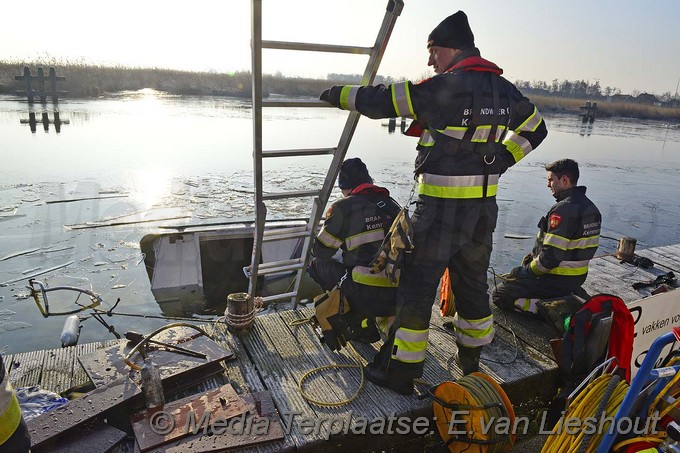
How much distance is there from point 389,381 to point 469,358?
607 mm

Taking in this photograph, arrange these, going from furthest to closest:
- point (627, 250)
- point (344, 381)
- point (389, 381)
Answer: point (627, 250)
point (344, 381)
point (389, 381)

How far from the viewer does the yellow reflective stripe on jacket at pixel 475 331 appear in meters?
3.00

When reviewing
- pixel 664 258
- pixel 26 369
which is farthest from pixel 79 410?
pixel 664 258

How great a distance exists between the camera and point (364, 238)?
3281 mm

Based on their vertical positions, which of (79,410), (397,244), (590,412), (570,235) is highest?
(397,244)

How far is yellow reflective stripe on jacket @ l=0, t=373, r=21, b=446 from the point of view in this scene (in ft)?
5.72

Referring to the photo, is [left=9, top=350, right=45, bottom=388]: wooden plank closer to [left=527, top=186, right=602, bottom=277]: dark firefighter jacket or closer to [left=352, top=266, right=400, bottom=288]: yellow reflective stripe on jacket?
[left=352, top=266, right=400, bottom=288]: yellow reflective stripe on jacket

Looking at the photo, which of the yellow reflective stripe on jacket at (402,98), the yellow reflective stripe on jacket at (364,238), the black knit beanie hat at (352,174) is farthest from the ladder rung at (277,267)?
the yellow reflective stripe on jacket at (402,98)

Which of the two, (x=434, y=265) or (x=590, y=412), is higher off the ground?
(x=434, y=265)

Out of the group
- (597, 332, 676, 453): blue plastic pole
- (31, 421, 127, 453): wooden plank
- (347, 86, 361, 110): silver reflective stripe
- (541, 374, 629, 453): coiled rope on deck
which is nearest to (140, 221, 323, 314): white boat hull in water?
(347, 86, 361, 110): silver reflective stripe

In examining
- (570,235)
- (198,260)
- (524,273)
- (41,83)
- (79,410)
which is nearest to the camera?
(79,410)

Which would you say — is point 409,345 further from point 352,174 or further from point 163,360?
point 163,360

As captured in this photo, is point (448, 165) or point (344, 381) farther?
point (344, 381)

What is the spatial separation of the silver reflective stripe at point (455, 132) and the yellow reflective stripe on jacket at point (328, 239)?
1.16m
